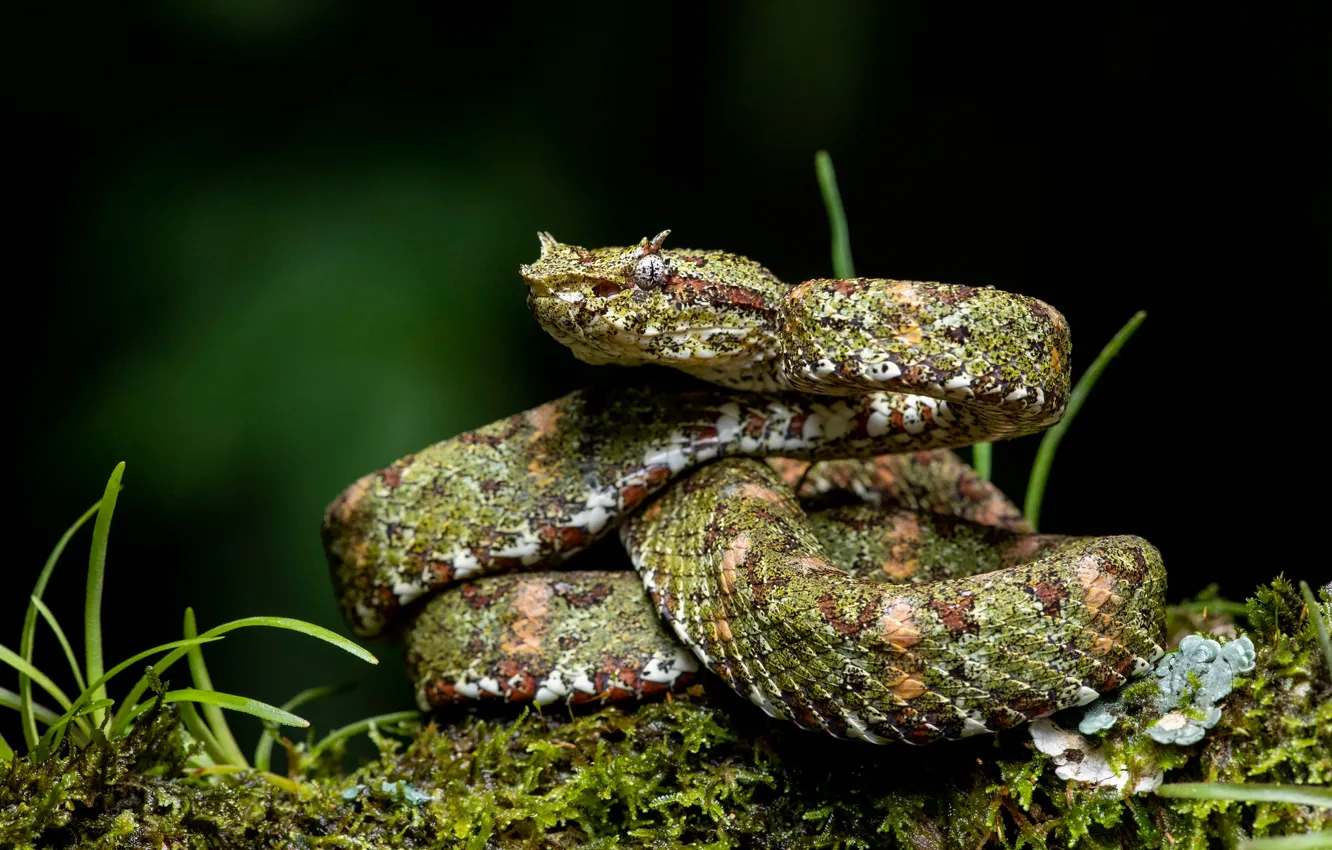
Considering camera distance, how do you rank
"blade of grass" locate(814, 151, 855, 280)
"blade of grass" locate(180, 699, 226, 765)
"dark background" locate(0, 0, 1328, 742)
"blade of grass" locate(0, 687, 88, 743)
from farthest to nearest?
"dark background" locate(0, 0, 1328, 742), "blade of grass" locate(814, 151, 855, 280), "blade of grass" locate(180, 699, 226, 765), "blade of grass" locate(0, 687, 88, 743)

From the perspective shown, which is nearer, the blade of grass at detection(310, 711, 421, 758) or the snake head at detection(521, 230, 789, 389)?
the snake head at detection(521, 230, 789, 389)

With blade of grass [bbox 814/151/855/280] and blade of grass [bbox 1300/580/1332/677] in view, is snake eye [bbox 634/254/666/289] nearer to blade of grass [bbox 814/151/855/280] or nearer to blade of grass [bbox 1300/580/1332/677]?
blade of grass [bbox 814/151/855/280]

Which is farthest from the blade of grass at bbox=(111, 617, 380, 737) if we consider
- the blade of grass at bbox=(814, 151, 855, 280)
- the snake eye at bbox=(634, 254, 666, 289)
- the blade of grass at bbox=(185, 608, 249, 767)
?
the blade of grass at bbox=(814, 151, 855, 280)

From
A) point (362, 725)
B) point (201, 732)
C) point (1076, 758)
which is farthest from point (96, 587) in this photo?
point (1076, 758)

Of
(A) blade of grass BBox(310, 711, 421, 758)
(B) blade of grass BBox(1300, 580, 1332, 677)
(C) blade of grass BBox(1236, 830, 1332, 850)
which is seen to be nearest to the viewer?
(C) blade of grass BBox(1236, 830, 1332, 850)

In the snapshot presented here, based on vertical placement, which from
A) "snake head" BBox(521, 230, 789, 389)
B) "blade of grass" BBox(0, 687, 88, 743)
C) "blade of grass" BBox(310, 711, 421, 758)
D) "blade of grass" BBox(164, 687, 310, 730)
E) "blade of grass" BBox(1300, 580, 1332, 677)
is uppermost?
"snake head" BBox(521, 230, 789, 389)

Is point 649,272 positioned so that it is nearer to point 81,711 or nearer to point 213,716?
point 81,711

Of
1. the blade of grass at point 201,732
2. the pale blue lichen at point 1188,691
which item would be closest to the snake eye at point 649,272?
the pale blue lichen at point 1188,691
